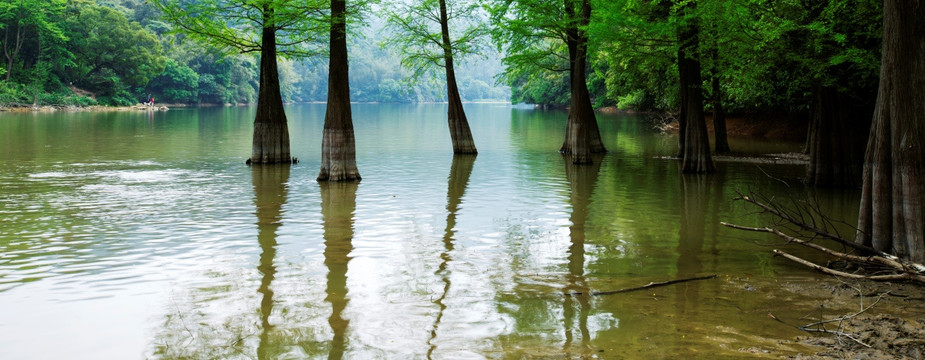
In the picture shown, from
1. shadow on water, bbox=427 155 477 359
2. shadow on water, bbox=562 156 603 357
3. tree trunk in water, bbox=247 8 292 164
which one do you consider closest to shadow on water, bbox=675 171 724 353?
shadow on water, bbox=562 156 603 357

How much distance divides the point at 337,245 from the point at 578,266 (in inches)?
168

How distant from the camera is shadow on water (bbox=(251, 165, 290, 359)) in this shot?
8508mm

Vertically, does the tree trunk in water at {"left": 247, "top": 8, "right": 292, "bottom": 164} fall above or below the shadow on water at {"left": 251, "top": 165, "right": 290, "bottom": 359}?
above

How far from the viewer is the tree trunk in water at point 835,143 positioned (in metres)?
19.9

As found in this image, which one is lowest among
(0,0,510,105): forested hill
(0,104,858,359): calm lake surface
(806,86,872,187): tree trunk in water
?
(0,104,858,359): calm lake surface

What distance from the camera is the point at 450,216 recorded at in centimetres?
1672

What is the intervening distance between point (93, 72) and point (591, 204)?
98493mm

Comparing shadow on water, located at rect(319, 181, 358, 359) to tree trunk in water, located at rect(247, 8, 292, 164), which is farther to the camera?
tree trunk in water, located at rect(247, 8, 292, 164)

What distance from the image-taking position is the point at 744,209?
1747 cm

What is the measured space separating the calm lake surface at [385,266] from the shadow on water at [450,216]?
73 mm

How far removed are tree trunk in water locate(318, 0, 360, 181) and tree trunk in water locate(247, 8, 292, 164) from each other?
5.10 meters

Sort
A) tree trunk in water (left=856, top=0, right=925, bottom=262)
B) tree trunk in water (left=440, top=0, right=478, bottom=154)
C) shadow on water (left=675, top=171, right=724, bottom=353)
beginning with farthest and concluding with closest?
tree trunk in water (left=440, top=0, right=478, bottom=154)
tree trunk in water (left=856, top=0, right=925, bottom=262)
shadow on water (left=675, top=171, right=724, bottom=353)

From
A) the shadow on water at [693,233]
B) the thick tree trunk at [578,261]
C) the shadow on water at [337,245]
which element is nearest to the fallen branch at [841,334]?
the shadow on water at [693,233]

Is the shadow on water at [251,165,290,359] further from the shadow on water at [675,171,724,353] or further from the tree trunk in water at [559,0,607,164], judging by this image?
the tree trunk in water at [559,0,607,164]
